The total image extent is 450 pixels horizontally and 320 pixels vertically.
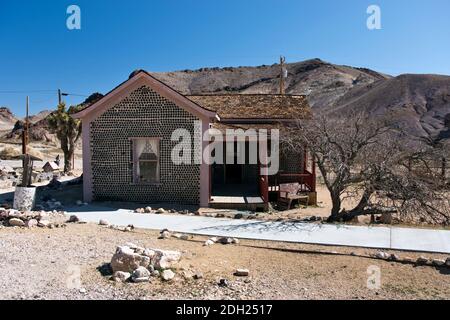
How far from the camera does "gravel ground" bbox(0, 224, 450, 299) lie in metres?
6.17

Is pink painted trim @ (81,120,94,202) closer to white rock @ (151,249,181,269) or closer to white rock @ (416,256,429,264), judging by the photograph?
white rock @ (151,249,181,269)

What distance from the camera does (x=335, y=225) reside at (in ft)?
34.8

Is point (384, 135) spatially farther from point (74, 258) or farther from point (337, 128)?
point (74, 258)

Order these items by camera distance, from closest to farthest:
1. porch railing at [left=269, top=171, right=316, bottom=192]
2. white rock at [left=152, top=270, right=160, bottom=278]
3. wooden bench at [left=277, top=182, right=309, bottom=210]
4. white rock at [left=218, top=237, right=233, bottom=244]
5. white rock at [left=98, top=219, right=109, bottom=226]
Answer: white rock at [left=152, top=270, right=160, bottom=278], white rock at [left=218, top=237, right=233, bottom=244], white rock at [left=98, top=219, right=109, bottom=226], wooden bench at [left=277, top=182, right=309, bottom=210], porch railing at [left=269, top=171, right=316, bottom=192]

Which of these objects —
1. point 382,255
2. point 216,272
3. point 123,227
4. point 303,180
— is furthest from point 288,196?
point 216,272

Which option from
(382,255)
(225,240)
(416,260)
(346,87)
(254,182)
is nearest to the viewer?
(416,260)

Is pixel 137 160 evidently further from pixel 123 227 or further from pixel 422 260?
pixel 422 260

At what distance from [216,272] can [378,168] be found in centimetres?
590

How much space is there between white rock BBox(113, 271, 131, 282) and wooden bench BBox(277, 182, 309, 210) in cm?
887

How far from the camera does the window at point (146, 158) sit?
14.1 metres

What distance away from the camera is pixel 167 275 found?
6.63 metres

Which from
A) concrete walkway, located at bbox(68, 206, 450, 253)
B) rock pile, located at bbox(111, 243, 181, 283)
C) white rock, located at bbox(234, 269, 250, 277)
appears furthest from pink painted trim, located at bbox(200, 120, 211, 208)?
white rock, located at bbox(234, 269, 250, 277)

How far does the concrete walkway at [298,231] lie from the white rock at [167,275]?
2.88 metres

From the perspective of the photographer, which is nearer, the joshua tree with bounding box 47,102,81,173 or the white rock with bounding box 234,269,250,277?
the white rock with bounding box 234,269,250,277
